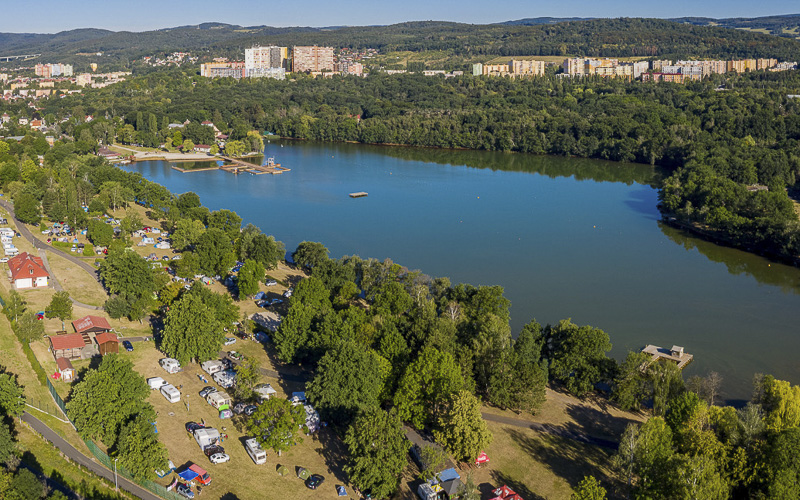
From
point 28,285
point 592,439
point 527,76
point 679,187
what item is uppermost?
point 527,76

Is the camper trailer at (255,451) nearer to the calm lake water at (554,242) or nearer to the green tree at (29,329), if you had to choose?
the green tree at (29,329)

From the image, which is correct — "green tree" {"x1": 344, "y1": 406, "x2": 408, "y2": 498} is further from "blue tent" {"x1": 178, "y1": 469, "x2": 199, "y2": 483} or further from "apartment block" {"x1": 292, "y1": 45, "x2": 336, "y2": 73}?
"apartment block" {"x1": 292, "y1": 45, "x2": 336, "y2": 73}

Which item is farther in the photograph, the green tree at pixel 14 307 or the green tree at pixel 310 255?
the green tree at pixel 310 255

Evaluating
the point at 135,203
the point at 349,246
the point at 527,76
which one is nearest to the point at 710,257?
the point at 349,246

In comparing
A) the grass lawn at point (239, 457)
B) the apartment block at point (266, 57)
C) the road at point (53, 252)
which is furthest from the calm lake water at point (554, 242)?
the apartment block at point (266, 57)

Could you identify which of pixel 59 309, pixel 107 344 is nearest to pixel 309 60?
pixel 59 309

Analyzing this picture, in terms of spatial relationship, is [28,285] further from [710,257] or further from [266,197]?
[710,257]
